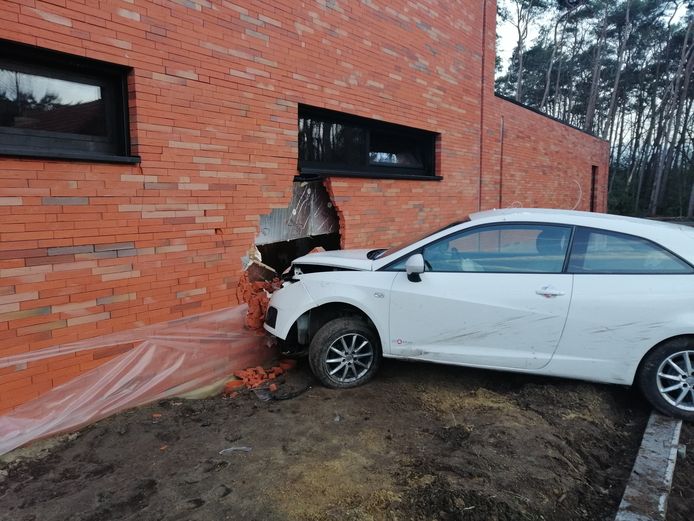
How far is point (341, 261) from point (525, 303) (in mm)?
1692

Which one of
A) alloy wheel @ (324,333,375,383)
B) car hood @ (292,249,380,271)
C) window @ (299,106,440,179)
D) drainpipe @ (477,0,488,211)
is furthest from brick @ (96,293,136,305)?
drainpipe @ (477,0,488,211)

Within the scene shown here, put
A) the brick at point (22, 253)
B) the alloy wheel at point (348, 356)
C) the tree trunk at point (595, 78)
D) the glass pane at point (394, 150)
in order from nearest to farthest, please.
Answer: the brick at point (22, 253)
the alloy wheel at point (348, 356)
the glass pane at point (394, 150)
the tree trunk at point (595, 78)

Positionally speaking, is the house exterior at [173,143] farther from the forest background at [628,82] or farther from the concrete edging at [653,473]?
the forest background at [628,82]

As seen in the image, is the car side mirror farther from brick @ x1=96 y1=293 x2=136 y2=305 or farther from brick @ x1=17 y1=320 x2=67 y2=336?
brick @ x1=17 y1=320 x2=67 y2=336

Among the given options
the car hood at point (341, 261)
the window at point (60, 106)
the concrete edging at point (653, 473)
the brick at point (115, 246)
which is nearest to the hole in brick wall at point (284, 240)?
the car hood at point (341, 261)

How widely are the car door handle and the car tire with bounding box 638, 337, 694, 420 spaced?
85 centimetres

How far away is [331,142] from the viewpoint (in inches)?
263

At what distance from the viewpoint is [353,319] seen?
14.7 ft

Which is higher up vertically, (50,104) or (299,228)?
(50,104)

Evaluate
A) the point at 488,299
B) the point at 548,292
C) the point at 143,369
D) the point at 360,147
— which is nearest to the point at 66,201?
the point at 143,369

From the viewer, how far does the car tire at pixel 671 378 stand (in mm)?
3824

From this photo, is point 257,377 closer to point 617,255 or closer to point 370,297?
point 370,297

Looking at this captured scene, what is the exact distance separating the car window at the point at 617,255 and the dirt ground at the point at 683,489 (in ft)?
4.32

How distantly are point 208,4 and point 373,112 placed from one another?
9.09 feet
